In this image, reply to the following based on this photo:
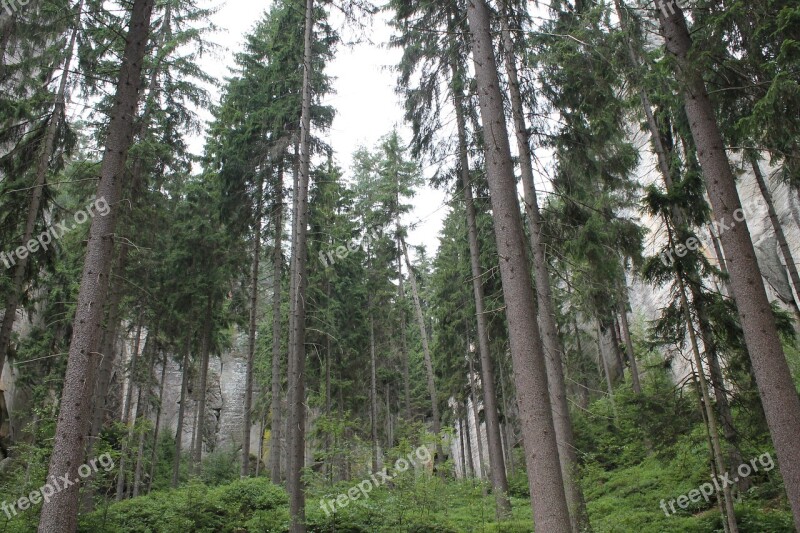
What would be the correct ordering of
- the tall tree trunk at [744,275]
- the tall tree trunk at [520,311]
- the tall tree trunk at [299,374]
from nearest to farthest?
the tall tree trunk at [520,311], the tall tree trunk at [744,275], the tall tree trunk at [299,374]

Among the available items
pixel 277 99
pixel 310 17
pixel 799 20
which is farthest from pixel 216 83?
pixel 799 20

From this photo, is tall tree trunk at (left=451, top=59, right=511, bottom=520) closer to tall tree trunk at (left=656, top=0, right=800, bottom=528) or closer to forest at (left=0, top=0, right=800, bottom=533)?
forest at (left=0, top=0, right=800, bottom=533)

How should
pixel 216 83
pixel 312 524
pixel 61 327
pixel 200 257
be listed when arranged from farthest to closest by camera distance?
1. pixel 61 327
2. pixel 200 257
3. pixel 216 83
4. pixel 312 524

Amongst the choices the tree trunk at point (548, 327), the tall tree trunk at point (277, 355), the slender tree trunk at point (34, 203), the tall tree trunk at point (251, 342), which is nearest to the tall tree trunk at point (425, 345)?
the tall tree trunk at point (277, 355)

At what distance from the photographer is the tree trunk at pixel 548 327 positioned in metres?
8.52

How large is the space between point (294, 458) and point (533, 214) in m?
6.78

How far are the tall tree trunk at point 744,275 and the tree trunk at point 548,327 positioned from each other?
8.77ft

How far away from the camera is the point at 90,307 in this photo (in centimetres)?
691

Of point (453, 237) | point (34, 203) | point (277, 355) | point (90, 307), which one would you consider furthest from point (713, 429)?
point (453, 237)

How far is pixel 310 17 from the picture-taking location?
13.4 m

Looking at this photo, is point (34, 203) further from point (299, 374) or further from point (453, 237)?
point (453, 237)

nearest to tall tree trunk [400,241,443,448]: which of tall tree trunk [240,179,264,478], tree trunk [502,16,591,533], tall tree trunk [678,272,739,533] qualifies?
tall tree trunk [240,179,264,478]

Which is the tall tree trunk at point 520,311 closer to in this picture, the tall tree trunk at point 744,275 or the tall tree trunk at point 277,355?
the tall tree trunk at point 744,275

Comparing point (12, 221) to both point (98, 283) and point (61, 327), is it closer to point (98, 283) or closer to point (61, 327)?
point (98, 283)
